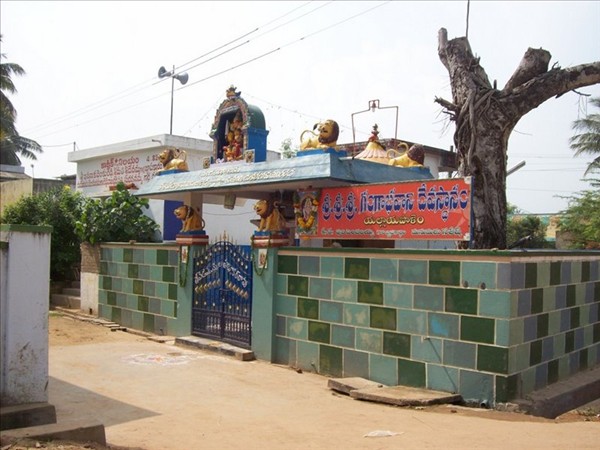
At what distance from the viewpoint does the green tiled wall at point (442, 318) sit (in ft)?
21.0

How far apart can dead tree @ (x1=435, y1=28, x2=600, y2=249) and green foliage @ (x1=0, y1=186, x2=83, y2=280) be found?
10.8 meters

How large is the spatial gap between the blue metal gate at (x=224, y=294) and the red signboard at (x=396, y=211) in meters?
1.43

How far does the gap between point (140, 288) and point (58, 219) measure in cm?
590

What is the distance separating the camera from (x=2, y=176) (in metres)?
32.0

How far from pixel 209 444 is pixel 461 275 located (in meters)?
3.25

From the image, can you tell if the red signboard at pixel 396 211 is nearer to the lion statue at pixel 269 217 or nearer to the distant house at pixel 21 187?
the lion statue at pixel 269 217

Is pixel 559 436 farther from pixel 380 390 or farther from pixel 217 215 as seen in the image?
Result: pixel 217 215

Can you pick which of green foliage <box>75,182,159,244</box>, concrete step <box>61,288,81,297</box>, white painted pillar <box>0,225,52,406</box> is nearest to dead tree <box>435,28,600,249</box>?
white painted pillar <box>0,225,52,406</box>

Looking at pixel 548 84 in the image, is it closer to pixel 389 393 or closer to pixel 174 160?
pixel 389 393

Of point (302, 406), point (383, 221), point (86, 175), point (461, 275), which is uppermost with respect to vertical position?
point (86, 175)

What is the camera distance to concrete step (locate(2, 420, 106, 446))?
165 inches

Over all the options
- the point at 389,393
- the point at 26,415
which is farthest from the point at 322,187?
the point at 26,415

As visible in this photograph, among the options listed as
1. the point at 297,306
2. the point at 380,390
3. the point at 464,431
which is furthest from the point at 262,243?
the point at 464,431

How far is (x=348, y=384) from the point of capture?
7176 millimetres
